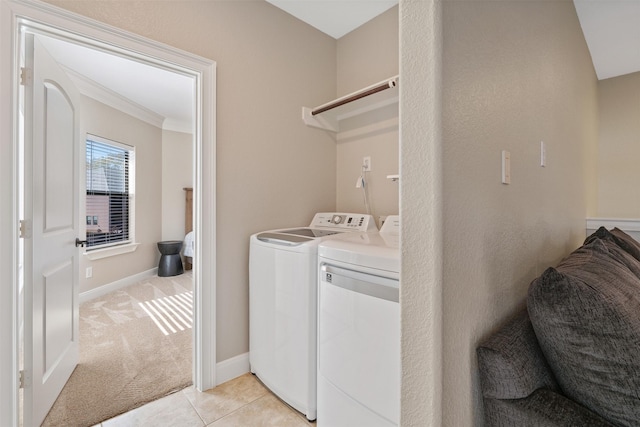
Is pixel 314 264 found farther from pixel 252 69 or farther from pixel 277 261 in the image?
pixel 252 69

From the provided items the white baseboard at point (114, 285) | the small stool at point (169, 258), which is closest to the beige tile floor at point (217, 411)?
the white baseboard at point (114, 285)

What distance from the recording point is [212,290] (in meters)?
1.80

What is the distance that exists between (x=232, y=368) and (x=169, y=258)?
123 inches

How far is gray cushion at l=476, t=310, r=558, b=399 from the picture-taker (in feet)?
2.60

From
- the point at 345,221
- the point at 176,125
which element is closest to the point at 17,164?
the point at 345,221

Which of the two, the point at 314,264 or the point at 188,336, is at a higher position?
the point at 314,264

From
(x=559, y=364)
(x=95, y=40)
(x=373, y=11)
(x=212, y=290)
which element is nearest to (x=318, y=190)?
(x=212, y=290)

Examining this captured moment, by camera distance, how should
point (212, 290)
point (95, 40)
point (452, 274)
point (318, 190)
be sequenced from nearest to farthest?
1. point (452, 274)
2. point (95, 40)
3. point (212, 290)
4. point (318, 190)

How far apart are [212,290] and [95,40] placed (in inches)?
57.8

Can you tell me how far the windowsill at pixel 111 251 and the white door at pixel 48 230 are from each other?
1870 millimetres

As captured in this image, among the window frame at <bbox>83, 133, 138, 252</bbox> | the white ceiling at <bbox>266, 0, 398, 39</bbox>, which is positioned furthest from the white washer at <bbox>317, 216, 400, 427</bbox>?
the window frame at <bbox>83, 133, 138, 252</bbox>

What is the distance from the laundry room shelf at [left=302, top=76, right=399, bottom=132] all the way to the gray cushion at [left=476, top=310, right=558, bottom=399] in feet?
5.09

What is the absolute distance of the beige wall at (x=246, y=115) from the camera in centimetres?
173

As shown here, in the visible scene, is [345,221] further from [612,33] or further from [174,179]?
[174,179]
